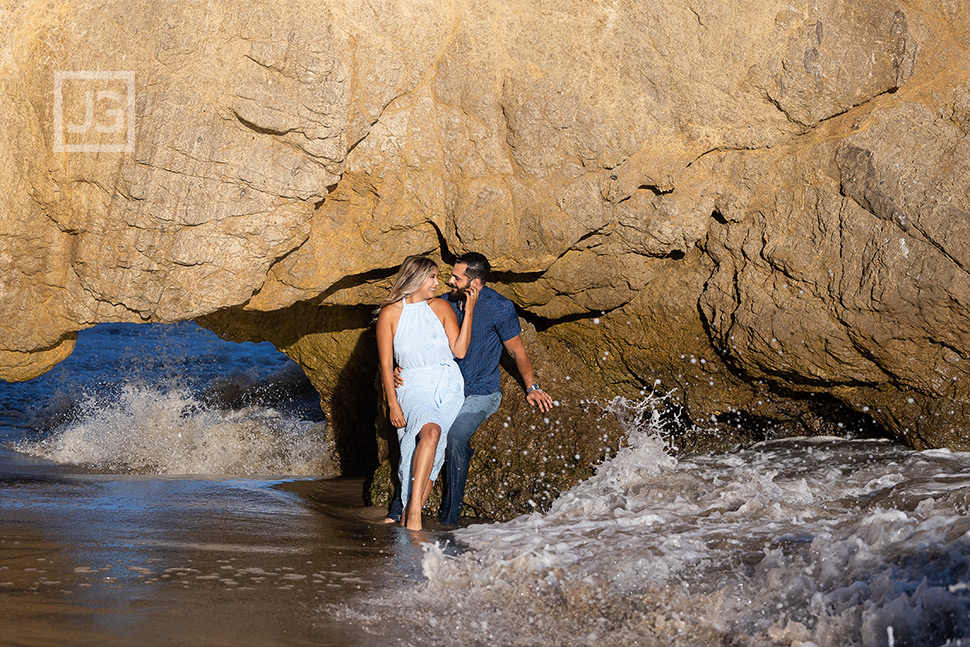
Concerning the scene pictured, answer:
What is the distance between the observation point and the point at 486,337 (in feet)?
19.9

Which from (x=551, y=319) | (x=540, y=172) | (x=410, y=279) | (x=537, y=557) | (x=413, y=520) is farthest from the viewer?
(x=551, y=319)

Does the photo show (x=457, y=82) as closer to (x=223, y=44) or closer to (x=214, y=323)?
(x=223, y=44)

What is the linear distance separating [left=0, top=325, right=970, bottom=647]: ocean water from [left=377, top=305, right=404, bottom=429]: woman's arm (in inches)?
29.0

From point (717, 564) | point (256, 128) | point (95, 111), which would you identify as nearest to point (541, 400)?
point (717, 564)

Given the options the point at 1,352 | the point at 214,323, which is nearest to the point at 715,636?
the point at 1,352

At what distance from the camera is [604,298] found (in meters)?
6.50

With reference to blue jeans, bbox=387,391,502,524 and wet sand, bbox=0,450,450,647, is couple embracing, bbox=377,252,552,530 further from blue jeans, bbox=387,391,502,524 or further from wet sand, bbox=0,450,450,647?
wet sand, bbox=0,450,450,647

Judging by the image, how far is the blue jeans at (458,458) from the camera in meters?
5.77

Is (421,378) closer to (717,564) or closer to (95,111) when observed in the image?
(717,564)

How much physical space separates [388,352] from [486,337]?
0.79m

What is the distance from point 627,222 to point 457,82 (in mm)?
1495

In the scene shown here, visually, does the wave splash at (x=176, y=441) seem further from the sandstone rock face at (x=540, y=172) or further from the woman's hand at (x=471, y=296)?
the woman's hand at (x=471, y=296)

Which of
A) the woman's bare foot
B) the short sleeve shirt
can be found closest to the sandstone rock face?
the short sleeve shirt

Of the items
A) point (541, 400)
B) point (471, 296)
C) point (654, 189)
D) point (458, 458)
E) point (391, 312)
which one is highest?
point (654, 189)
